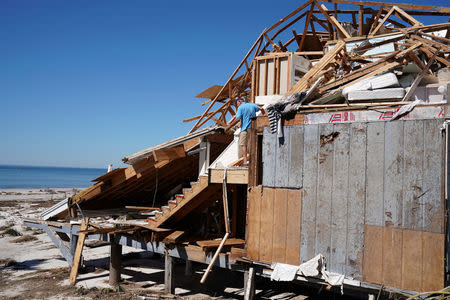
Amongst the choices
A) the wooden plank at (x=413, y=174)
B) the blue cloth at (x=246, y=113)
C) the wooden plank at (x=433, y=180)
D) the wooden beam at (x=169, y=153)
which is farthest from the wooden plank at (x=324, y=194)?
the wooden beam at (x=169, y=153)

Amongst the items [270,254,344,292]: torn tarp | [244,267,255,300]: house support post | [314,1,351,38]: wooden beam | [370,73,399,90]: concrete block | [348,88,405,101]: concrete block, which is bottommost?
[244,267,255,300]: house support post

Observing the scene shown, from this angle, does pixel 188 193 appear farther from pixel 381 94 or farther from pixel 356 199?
pixel 381 94

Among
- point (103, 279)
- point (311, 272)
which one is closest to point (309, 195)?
point (311, 272)

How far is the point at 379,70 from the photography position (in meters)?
Answer: 9.35

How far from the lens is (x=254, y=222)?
9227mm

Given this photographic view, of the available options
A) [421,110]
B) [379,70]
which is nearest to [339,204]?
[421,110]

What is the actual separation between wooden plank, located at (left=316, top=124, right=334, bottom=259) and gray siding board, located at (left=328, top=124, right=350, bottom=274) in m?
0.08

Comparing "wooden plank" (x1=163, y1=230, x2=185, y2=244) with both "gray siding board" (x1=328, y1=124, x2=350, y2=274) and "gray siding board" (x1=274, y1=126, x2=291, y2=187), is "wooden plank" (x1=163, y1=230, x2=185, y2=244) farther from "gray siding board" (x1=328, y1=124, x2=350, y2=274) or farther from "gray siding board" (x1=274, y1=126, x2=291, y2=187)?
"gray siding board" (x1=328, y1=124, x2=350, y2=274)

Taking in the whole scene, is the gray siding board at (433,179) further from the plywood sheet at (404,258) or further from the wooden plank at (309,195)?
the wooden plank at (309,195)

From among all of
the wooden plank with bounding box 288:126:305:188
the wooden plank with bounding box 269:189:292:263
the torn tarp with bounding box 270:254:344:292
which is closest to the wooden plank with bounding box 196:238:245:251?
the wooden plank with bounding box 269:189:292:263

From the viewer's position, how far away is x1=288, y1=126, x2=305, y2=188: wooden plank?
8586mm

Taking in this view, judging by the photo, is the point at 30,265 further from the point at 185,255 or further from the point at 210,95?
the point at 210,95

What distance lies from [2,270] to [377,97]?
14.3 m

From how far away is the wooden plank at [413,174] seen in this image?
23.3ft
